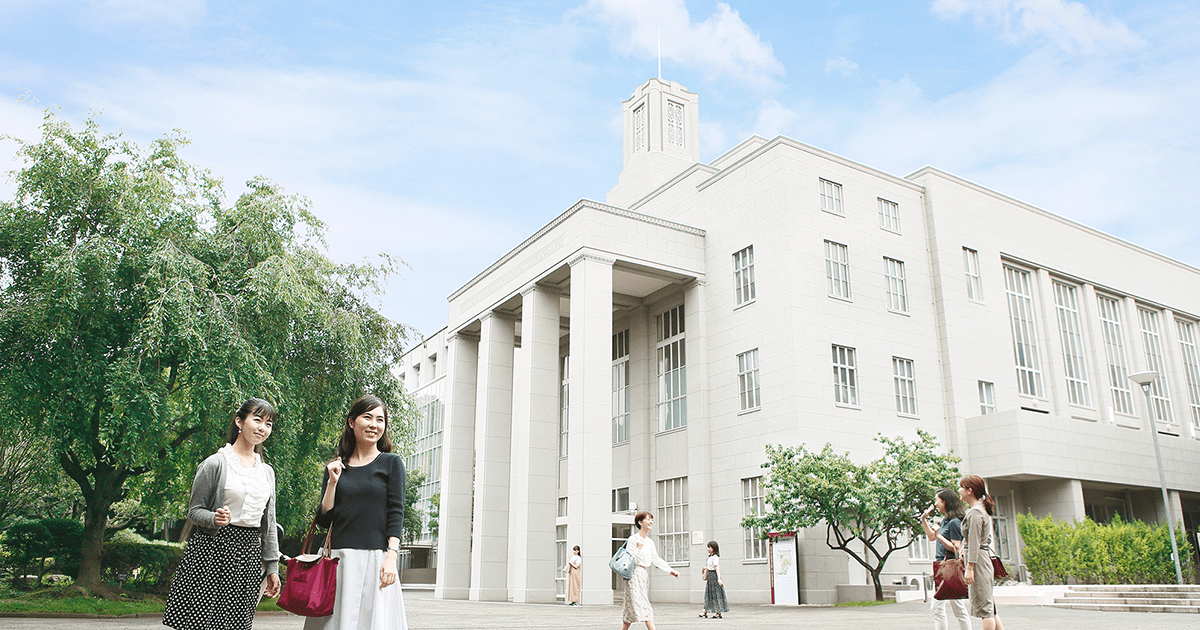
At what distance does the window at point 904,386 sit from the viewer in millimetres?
29219

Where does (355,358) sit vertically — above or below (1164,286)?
below

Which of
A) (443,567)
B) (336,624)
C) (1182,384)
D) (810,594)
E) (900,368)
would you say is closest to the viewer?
(336,624)

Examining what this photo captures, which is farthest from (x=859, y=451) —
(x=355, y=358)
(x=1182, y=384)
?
(x=1182, y=384)

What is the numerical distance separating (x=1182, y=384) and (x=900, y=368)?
63.2ft

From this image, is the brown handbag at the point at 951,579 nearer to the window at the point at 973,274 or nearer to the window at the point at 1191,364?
the window at the point at 973,274

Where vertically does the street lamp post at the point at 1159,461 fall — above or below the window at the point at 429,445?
below

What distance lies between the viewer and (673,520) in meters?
30.8

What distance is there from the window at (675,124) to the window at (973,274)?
50.2 ft

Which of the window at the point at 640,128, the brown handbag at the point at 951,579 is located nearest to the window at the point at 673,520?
the window at the point at 640,128

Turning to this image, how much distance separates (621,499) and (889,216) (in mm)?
15117

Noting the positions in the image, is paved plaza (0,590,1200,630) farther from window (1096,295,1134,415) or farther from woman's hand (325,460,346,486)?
window (1096,295,1134,415)

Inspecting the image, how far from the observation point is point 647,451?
32.9m

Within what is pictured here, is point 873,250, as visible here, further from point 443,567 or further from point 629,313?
point 443,567

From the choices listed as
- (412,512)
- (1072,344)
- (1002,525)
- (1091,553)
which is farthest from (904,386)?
(412,512)
